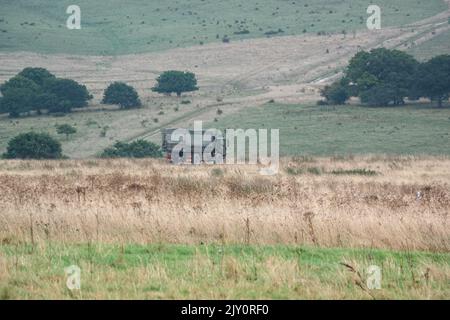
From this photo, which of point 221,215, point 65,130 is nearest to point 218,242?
point 221,215

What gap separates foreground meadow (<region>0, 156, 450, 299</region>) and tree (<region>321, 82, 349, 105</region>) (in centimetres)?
6378

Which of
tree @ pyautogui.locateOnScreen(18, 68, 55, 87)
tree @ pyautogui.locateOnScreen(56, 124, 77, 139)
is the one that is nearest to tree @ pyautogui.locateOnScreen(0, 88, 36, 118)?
tree @ pyautogui.locateOnScreen(18, 68, 55, 87)

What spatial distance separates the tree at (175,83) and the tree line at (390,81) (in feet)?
60.6

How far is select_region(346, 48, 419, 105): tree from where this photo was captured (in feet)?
277

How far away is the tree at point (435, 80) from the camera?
81.1m

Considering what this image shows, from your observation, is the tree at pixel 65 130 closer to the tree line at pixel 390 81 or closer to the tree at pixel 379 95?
the tree line at pixel 390 81

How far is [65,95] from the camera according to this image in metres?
88.0

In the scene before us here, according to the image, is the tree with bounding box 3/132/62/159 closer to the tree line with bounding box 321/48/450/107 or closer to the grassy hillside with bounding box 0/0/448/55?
the tree line with bounding box 321/48/450/107

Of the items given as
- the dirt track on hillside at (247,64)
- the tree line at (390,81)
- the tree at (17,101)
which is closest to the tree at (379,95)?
the tree line at (390,81)

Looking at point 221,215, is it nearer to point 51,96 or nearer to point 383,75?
point 51,96

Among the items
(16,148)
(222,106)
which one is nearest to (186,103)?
(222,106)

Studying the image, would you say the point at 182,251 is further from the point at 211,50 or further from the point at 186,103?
the point at 211,50

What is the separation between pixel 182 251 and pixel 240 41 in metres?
118

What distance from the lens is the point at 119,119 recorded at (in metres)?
82.5
